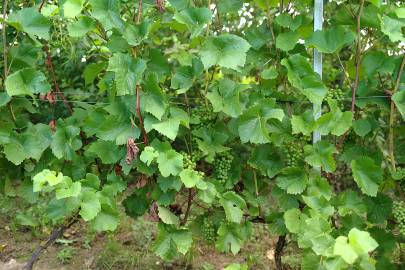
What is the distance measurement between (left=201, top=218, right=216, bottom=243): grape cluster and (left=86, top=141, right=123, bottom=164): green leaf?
0.55m

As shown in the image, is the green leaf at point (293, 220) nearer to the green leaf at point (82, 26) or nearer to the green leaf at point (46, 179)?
the green leaf at point (46, 179)

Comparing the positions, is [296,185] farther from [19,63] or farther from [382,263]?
[19,63]

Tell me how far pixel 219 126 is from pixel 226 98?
203 millimetres

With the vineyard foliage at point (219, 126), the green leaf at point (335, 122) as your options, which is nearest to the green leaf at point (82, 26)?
the vineyard foliage at point (219, 126)

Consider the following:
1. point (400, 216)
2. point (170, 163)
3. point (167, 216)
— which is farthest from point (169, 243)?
point (400, 216)

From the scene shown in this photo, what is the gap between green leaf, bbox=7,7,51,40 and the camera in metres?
2.41

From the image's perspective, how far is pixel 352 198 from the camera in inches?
101

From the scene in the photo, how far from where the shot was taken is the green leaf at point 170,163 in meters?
2.34

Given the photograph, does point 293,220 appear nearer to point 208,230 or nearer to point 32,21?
point 208,230

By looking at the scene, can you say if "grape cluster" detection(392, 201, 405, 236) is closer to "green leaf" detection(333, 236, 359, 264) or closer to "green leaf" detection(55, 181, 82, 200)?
"green leaf" detection(333, 236, 359, 264)

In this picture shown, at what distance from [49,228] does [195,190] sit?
4.95 ft

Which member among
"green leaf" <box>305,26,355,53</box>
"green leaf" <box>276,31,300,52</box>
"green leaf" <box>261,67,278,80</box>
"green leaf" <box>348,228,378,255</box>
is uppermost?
"green leaf" <box>305,26,355,53</box>

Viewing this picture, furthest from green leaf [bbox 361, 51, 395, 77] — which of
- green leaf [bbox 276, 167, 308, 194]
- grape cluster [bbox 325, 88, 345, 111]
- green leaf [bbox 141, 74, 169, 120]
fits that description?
green leaf [bbox 141, 74, 169, 120]

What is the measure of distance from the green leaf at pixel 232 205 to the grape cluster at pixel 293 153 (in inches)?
11.3
